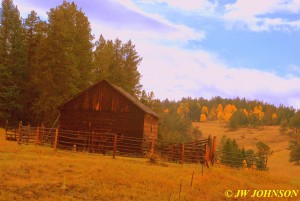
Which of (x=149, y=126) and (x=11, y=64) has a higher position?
(x=11, y=64)

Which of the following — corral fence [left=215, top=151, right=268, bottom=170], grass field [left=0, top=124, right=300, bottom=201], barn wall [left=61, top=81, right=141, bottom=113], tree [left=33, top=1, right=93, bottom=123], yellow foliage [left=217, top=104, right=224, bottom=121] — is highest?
yellow foliage [left=217, top=104, right=224, bottom=121]

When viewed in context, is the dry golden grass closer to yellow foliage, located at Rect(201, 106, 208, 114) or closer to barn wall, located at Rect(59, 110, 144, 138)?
yellow foliage, located at Rect(201, 106, 208, 114)

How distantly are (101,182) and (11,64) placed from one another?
33.7 meters

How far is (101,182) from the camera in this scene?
15.1 meters

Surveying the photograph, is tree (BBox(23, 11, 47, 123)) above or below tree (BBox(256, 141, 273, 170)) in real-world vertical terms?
above

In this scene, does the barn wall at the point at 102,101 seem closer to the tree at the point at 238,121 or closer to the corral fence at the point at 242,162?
the corral fence at the point at 242,162

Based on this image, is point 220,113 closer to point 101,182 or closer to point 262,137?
point 262,137

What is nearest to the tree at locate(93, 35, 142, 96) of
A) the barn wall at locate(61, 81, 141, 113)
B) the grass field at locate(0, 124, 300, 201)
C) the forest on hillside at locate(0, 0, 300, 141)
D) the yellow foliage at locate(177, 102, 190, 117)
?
the forest on hillside at locate(0, 0, 300, 141)

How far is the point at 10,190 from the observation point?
13.2 m

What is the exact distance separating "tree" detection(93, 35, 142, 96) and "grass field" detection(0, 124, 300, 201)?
36.4 m

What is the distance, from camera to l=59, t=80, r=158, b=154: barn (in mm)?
32094

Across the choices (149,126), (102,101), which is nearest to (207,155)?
(149,126)

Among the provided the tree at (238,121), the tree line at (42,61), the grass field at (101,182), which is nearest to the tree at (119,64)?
the tree line at (42,61)

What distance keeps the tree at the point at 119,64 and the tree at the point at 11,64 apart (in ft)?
41.2
